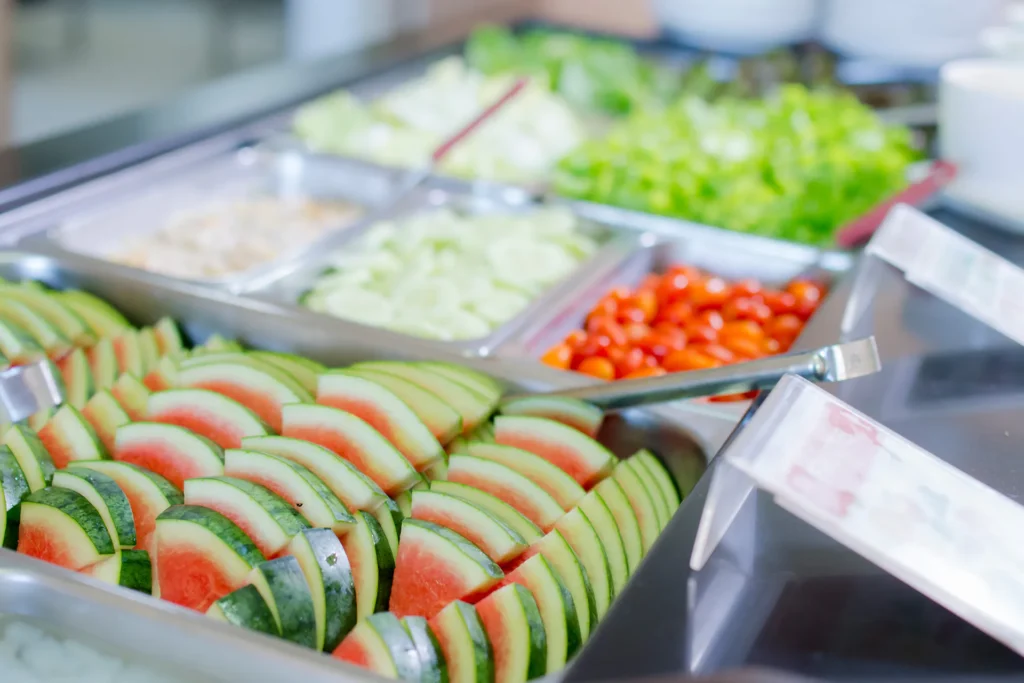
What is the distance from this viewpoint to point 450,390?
146 cm

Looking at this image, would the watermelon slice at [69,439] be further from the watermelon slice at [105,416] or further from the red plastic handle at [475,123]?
the red plastic handle at [475,123]

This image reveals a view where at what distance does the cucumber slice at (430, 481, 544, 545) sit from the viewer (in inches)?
46.7

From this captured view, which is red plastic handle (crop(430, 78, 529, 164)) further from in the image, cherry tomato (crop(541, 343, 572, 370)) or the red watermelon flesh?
the red watermelon flesh

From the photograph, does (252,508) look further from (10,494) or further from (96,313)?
(96,313)

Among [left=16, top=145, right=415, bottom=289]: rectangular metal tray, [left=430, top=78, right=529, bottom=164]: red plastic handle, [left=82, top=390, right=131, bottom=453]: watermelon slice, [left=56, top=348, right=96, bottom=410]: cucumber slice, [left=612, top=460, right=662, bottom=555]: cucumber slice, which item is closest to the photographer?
[left=612, top=460, right=662, bottom=555]: cucumber slice

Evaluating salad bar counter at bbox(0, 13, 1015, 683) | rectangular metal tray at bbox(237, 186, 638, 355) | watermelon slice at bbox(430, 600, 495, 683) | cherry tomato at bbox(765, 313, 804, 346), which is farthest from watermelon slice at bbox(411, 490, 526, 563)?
cherry tomato at bbox(765, 313, 804, 346)

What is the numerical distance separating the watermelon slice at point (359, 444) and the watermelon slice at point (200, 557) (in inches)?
8.3

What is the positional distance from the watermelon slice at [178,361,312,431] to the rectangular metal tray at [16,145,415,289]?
0.34 meters

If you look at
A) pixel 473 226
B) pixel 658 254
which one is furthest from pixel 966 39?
pixel 473 226

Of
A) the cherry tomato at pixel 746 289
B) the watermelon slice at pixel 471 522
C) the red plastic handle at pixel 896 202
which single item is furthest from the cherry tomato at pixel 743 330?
the watermelon slice at pixel 471 522

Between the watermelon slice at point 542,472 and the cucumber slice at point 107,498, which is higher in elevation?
the cucumber slice at point 107,498

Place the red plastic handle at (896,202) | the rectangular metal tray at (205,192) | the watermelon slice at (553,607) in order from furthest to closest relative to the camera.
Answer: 1. the red plastic handle at (896,202)
2. the rectangular metal tray at (205,192)
3. the watermelon slice at (553,607)

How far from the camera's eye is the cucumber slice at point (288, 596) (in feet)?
3.28

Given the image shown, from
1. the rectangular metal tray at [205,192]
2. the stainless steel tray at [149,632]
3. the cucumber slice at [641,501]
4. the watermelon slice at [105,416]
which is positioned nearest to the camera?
the stainless steel tray at [149,632]
